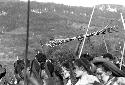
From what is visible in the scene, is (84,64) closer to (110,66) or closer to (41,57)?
(110,66)

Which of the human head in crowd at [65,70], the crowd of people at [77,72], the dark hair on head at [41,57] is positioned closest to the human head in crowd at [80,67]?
the crowd of people at [77,72]

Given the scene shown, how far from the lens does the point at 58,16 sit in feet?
416

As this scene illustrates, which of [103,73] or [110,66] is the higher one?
[110,66]

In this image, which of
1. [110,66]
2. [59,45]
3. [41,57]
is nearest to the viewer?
[110,66]

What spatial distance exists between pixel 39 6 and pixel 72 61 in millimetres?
134727

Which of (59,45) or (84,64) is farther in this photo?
(59,45)

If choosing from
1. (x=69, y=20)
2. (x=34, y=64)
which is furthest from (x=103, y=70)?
(x=69, y=20)

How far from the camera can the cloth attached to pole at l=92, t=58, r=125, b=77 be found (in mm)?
3512

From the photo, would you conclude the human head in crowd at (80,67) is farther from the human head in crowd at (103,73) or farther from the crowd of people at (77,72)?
the human head in crowd at (103,73)

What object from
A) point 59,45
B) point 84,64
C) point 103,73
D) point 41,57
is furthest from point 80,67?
point 59,45

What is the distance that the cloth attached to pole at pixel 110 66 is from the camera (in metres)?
3.51

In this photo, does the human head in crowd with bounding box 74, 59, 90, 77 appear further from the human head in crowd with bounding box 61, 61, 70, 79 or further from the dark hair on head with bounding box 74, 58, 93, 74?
the human head in crowd with bounding box 61, 61, 70, 79

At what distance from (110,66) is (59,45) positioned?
7.05 ft

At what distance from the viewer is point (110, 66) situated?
3619mm
